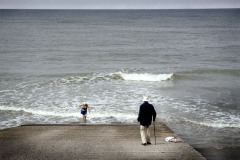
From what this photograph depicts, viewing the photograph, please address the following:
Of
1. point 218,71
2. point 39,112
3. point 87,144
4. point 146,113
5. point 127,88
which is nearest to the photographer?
point 146,113

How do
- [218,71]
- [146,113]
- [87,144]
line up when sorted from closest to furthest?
[146,113] < [87,144] < [218,71]

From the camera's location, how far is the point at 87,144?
11.6 meters

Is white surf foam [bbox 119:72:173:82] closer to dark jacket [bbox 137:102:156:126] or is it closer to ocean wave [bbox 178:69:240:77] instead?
ocean wave [bbox 178:69:240:77]

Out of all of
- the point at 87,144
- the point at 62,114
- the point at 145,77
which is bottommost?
the point at 87,144

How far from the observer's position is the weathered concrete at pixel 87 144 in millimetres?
10516

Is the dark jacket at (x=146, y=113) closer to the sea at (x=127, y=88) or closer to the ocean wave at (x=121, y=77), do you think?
the sea at (x=127, y=88)

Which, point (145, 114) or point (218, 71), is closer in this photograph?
point (145, 114)

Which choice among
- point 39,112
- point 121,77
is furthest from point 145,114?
point 121,77

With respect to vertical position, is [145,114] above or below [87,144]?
above

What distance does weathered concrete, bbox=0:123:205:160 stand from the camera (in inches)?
414

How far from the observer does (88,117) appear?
1930cm

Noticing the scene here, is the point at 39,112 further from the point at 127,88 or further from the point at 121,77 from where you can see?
the point at 121,77

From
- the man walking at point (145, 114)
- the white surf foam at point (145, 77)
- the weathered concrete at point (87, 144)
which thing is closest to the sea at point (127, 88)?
the white surf foam at point (145, 77)

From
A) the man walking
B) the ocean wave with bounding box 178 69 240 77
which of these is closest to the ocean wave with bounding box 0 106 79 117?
the man walking
